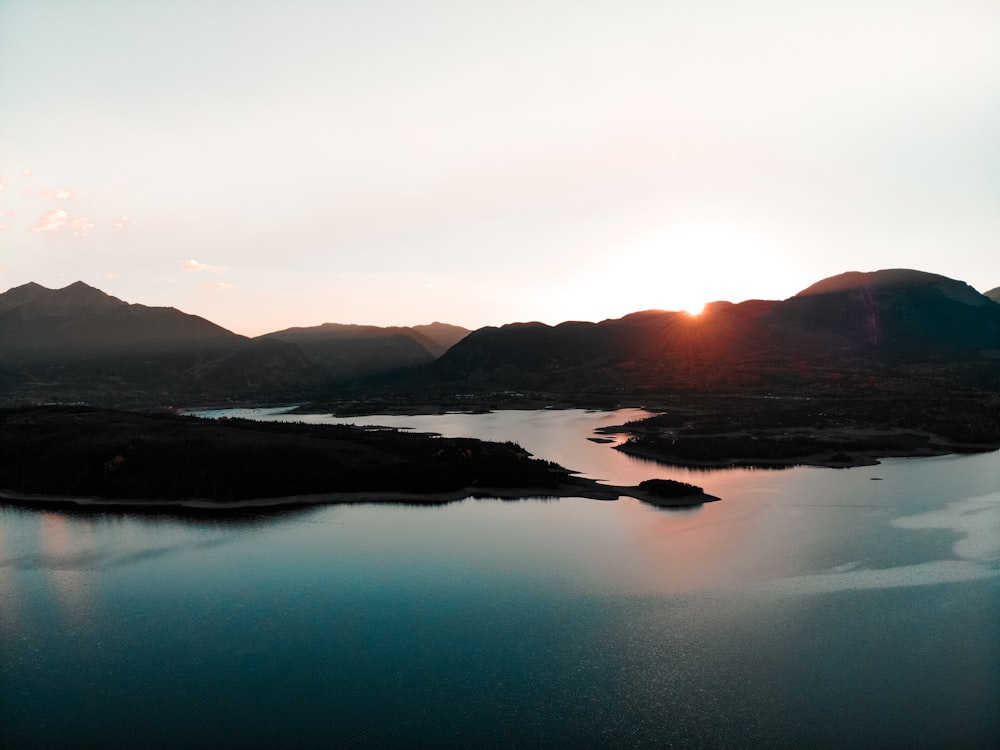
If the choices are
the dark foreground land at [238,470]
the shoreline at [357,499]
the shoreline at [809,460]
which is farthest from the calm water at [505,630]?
the shoreline at [809,460]

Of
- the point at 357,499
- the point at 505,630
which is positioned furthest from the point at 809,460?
the point at 505,630

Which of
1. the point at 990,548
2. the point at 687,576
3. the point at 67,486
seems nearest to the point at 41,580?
the point at 67,486

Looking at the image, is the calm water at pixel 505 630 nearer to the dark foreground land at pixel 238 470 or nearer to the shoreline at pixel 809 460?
the dark foreground land at pixel 238 470

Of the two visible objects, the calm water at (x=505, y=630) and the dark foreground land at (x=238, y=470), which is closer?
the calm water at (x=505, y=630)

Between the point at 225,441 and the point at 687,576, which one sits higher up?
the point at 225,441

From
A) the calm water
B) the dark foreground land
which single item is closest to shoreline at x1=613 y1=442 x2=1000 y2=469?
the dark foreground land

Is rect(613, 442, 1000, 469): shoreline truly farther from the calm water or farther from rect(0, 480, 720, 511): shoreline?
the calm water

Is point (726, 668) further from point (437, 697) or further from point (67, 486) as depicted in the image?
point (67, 486)
